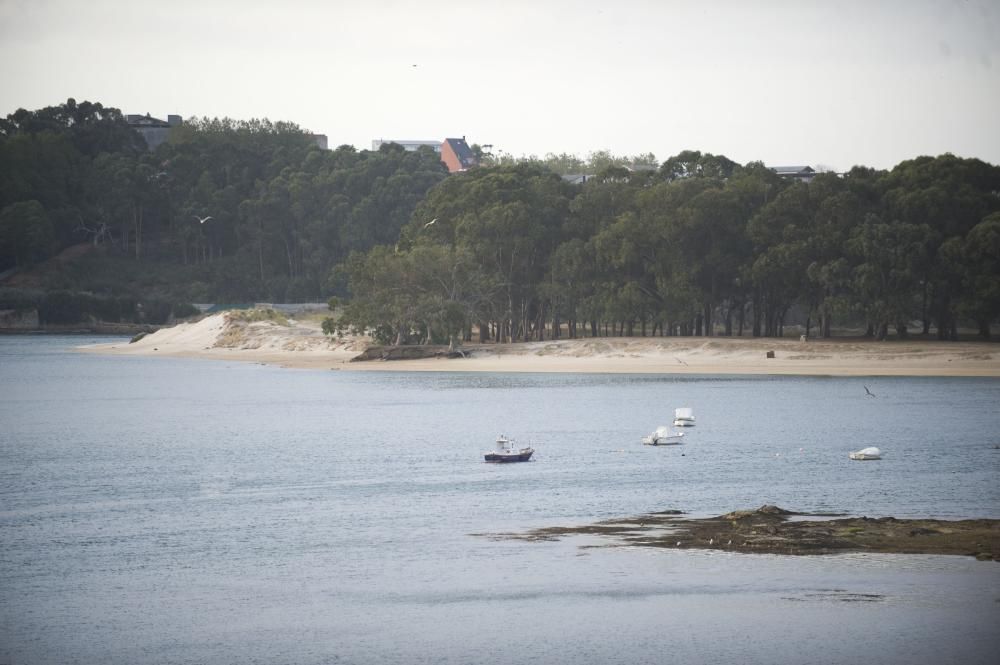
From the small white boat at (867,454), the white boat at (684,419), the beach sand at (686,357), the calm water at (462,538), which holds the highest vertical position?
the beach sand at (686,357)

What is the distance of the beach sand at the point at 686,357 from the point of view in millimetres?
82375

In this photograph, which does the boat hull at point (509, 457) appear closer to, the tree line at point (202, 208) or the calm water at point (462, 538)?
the calm water at point (462, 538)

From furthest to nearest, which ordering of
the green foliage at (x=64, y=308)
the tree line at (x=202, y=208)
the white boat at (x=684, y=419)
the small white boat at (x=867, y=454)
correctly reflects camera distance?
1. the tree line at (x=202, y=208)
2. the green foliage at (x=64, y=308)
3. the white boat at (x=684, y=419)
4. the small white boat at (x=867, y=454)

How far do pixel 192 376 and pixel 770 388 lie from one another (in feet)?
148

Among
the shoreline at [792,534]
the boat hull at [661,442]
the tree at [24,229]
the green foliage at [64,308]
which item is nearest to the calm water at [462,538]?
the shoreline at [792,534]

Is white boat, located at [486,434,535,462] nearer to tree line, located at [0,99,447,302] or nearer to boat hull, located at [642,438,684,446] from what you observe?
boat hull, located at [642,438,684,446]

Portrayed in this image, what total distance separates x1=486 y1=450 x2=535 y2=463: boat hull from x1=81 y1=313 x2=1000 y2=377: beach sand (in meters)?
38.8

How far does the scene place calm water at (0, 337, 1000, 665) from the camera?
24500 millimetres

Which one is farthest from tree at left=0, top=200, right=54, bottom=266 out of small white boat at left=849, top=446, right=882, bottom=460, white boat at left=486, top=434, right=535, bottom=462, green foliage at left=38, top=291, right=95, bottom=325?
small white boat at left=849, top=446, right=882, bottom=460

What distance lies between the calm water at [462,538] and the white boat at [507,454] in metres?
0.88

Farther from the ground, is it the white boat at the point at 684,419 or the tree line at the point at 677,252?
the tree line at the point at 677,252

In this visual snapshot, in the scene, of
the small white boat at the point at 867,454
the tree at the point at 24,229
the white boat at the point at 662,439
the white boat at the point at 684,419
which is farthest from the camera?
the tree at the point at 24,229

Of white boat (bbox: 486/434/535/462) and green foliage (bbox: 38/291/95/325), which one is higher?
green foliage (bbox: 38/291/95/325)

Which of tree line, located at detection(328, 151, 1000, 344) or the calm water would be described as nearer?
the calm water
